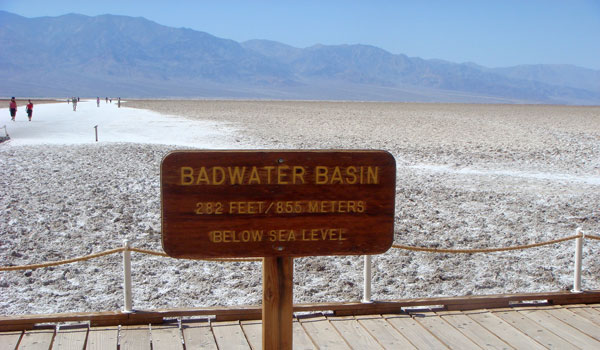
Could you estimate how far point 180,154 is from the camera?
3160mm

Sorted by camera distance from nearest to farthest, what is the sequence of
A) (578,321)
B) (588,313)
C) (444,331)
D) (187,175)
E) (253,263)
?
(187,175) → (444,331) → (578,321) → (588,313) → (253,263)

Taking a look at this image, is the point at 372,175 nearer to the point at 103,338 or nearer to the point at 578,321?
the point at 103,338

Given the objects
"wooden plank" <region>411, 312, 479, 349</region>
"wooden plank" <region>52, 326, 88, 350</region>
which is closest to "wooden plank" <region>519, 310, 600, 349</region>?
"wooden plank" <region>411, 312, 479, 349</region>

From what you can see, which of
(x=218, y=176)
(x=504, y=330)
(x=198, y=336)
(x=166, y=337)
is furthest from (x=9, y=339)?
(x=504, y=330)

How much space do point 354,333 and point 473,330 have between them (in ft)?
3.12

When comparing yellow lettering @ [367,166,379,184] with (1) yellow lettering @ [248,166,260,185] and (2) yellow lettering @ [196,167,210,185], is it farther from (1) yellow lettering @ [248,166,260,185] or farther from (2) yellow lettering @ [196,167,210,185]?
(2) yellow lettering @ [196,167,210,185]

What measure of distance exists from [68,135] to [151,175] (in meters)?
11.9

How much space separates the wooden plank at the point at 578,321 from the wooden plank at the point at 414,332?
1205 mm

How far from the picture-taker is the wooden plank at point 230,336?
4.43 meters

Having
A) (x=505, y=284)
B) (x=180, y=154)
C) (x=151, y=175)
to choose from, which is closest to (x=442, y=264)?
(x=505, y=284)

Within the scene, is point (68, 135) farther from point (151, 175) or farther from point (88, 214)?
point (88, 214)

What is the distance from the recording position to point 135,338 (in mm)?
4496

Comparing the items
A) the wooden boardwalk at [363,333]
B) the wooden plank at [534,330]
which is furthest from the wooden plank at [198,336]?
the wooden plank at [534,330]

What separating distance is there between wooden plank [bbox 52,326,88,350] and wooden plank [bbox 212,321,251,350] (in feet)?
3.15
